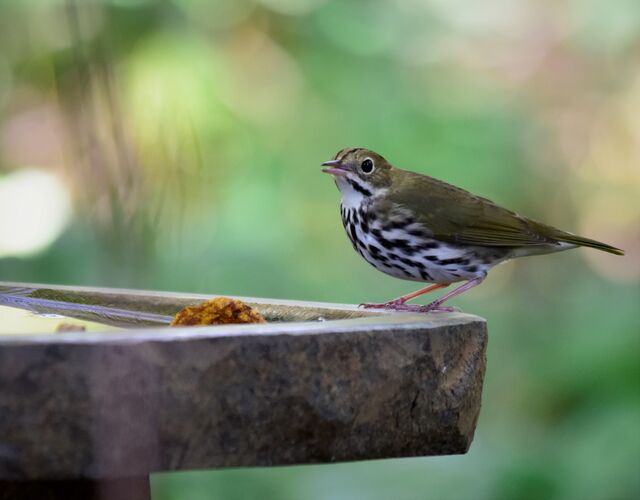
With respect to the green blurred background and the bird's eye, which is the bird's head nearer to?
the bird's eye

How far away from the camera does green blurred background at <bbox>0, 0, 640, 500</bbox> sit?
11.7ft

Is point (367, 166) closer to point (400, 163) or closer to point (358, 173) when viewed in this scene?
point (358, 173)

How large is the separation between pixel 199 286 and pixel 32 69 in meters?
1.27

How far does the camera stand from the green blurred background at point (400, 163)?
140 inches

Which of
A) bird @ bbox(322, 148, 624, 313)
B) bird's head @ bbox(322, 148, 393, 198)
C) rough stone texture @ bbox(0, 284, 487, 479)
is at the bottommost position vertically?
rough stone texture @ bbox(0, 284, 487, 479)

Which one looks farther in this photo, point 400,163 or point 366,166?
point 400,163

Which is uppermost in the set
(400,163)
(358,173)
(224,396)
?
(400,163)

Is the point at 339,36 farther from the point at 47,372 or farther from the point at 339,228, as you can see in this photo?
the point at 47,372

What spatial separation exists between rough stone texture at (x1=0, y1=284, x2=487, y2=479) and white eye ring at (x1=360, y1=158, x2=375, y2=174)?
1203mm

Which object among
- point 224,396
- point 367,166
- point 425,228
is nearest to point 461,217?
point 425,228

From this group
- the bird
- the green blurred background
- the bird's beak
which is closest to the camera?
the bird

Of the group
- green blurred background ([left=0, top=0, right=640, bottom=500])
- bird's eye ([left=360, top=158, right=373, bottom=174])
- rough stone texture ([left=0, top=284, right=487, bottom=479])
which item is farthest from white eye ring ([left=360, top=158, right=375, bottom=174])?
rough stone texture ([left=0, top=284, right=487, bottom=479])

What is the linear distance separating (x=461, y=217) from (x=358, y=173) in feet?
0.93

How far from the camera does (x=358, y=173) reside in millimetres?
3016
